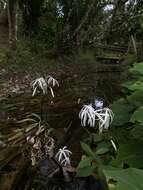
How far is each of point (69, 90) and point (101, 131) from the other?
3.84 meters

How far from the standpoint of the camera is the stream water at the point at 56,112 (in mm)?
3600

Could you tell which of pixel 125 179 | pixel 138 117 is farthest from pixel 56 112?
pixel 125 179

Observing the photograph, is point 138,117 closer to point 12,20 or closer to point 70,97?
point 70,97

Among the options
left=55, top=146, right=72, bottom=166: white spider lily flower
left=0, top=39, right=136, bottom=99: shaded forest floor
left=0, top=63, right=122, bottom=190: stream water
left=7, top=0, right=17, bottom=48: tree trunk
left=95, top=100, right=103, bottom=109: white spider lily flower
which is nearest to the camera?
left=55, top=146, right=72, bottom=166: white spider lily flower

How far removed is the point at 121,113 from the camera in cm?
290

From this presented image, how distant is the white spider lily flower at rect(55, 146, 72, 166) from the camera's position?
3293 millimetres

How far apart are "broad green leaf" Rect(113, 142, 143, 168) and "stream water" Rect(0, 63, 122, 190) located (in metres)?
1.24

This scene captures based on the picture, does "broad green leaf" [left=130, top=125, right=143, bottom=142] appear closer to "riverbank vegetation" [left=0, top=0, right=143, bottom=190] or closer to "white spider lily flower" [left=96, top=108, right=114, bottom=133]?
"riverbank vegetation" [left=0, top=0, right=143, bottom=190]

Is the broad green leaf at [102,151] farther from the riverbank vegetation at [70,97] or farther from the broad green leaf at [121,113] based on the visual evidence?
the broad green leaf at [121,113]

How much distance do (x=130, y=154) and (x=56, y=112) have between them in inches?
119

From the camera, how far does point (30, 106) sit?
5449 mm

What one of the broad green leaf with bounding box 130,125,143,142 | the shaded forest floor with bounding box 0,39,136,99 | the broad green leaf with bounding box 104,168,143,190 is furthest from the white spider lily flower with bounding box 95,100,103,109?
the broad green leaf with bounding box 104,168,143,190

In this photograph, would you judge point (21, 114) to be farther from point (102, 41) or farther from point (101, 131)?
point (102, 41)

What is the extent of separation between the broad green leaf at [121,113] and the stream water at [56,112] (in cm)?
102
